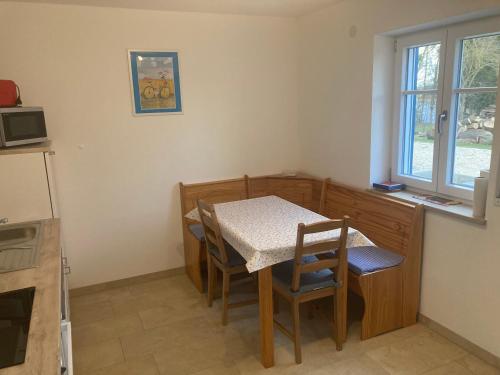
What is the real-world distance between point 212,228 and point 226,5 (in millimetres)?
1790

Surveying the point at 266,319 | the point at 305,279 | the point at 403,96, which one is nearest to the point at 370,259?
the point at 305,279

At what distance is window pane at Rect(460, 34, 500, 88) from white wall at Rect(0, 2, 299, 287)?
5.54ft

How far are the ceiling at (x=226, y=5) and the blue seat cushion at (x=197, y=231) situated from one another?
1.80 meters

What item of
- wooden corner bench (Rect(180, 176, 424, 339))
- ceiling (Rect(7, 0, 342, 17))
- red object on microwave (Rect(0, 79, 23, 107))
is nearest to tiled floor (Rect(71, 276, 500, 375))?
wooden corner bench (Rect(180, 176, 424, 339))

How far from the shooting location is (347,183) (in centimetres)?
337

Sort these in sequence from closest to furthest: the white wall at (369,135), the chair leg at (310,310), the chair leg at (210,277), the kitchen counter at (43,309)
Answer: the kitchen counter at (43,309), the white wall at (369,135), the chair leg at (310,310), the chair leg at (210,277)

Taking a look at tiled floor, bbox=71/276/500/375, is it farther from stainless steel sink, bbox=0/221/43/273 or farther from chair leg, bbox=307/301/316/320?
stainless steel sink, bbox=0/221/43/273

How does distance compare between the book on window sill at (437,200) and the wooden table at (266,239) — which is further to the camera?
the book on window sill at (437,200)

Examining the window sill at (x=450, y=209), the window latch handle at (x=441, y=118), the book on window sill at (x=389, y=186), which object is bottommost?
the window sill at (x=450, y=209)

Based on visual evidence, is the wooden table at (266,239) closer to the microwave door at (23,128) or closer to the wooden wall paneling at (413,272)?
the wooden wall paneling at (413,272)

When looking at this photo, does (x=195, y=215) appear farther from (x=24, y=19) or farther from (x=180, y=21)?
(x=24, y=19)

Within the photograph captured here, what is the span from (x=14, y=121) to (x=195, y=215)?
1403 millimetres

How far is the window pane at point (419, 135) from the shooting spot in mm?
2799

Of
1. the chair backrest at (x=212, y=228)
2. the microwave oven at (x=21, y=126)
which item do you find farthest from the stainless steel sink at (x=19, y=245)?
the chair backrest at (x=212, y=228)
